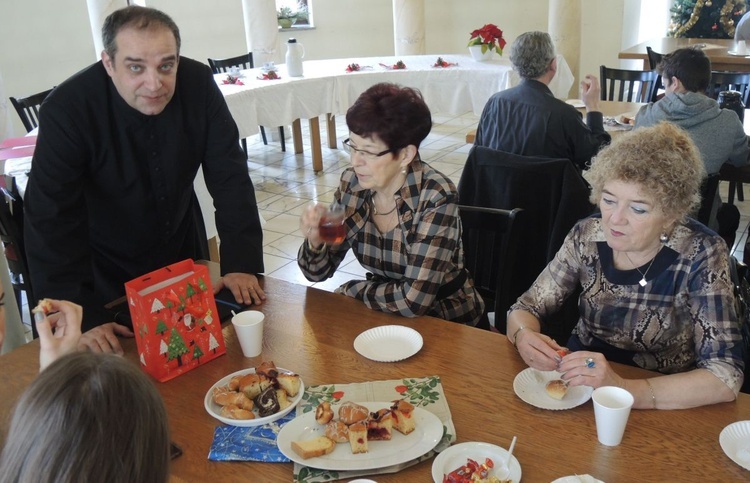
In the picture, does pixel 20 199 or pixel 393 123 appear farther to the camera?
pixel 20 199

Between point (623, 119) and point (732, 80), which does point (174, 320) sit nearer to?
point (623, 119)

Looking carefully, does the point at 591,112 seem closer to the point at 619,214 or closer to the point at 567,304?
the point at 567,304

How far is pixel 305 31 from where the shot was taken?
939 cm

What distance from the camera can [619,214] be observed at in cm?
174

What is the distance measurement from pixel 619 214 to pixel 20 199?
7.31 ft

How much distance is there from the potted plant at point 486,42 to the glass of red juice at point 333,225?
453cm

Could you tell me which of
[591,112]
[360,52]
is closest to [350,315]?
[591,112]

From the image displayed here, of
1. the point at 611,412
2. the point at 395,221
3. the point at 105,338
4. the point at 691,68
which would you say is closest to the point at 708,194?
the point at 691,68

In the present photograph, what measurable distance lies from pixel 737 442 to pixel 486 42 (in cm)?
523

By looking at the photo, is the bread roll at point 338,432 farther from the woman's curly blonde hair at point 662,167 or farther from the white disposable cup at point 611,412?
the woman's curly blonde hair at point 662,167

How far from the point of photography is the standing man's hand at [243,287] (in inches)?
77.9

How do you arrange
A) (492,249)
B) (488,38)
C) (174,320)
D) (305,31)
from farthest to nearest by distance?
(305,31) < (488,38) < (492,249) < (174,320)

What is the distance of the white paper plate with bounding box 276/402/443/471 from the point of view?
1304 mm

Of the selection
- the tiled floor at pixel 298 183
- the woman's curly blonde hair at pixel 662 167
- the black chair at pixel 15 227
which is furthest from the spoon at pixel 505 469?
the tiled floor at pixel 298 183
